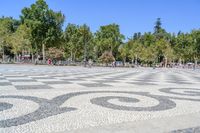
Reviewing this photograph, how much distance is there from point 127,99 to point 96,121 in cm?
210

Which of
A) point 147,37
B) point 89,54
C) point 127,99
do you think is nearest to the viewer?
point 127,99

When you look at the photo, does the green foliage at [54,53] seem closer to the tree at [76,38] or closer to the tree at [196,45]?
the tree at [76,38]

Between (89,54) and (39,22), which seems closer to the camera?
(39,22)

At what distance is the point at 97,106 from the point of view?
5.25m

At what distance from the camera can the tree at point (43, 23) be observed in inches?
2117

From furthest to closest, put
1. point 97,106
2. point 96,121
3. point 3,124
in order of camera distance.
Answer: point 97,106
point 96,121
point 3,124

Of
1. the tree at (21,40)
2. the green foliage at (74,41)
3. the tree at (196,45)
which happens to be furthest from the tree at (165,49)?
the tree at (21,40)

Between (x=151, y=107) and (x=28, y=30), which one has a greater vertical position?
(x=28, y=30)

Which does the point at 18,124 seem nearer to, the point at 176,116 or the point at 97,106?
the point at 97,106

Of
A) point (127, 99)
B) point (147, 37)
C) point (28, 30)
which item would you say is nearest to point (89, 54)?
point (147, 37)

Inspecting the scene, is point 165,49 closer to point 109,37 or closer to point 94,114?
point 109,37

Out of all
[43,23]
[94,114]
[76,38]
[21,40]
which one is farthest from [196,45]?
[94,114]

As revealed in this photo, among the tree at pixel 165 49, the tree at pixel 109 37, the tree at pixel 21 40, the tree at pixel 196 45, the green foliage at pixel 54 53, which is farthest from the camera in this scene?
the tree at pixel 165 49

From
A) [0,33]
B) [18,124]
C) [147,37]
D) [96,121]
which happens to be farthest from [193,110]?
[147,37]
